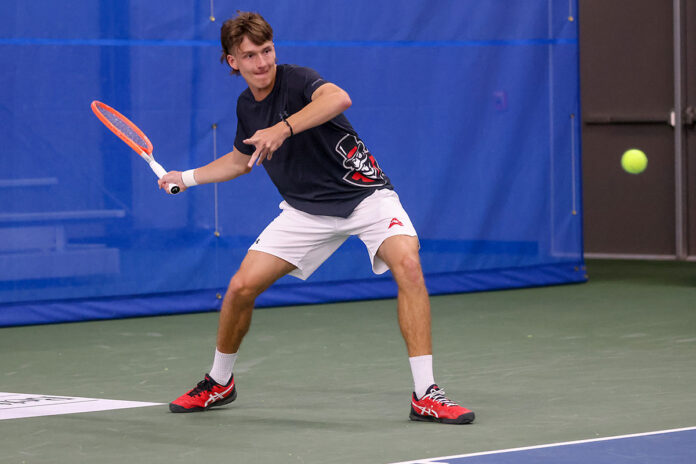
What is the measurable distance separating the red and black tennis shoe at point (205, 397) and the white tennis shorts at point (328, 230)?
517 millimetres

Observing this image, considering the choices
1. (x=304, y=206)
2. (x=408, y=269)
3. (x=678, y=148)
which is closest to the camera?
(x=408, y=269)

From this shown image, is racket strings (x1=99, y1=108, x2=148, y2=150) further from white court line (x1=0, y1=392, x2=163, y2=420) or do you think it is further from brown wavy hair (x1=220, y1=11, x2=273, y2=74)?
white court line (x1=0, y1=392, x2=163, y2=420)

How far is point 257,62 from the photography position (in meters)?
4.54

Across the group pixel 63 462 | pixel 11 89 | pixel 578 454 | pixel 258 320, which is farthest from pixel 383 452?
pixel 11 89

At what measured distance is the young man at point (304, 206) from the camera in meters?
4.49

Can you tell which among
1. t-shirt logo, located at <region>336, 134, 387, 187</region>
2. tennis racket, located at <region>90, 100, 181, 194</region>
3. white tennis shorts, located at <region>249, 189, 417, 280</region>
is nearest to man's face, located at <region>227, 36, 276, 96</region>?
t-shirt logo, located at <region>336, 134, 387, 187</region>

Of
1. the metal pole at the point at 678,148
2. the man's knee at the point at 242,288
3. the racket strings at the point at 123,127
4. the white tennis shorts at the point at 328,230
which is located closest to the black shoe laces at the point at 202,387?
the man's knee at the point at 242,288

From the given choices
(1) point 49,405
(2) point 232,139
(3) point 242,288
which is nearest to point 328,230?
(3) point 242,288

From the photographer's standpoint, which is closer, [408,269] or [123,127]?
[408,269]

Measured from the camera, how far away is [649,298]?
8.22 metres

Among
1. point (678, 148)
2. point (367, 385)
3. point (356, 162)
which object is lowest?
point (367, 385)

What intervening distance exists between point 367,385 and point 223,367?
74cm

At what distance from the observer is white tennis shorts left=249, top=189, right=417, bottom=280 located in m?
4.64

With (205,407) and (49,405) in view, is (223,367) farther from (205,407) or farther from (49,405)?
(49,405)
